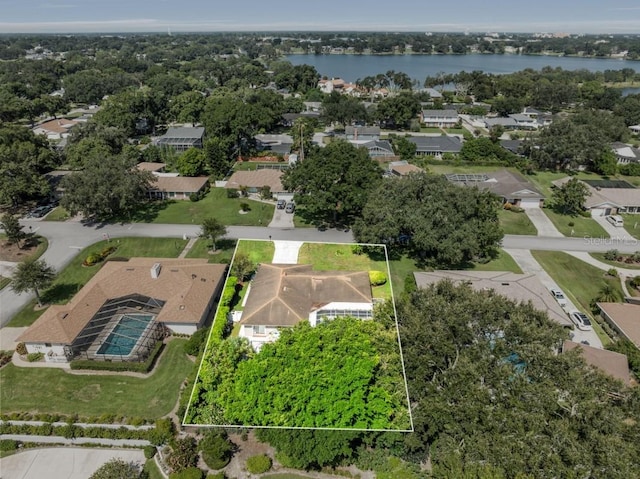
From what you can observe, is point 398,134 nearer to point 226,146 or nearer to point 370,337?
point 226,146

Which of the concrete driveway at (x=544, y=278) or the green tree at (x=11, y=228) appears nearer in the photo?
the concrete driveway at (x=544, y=278)

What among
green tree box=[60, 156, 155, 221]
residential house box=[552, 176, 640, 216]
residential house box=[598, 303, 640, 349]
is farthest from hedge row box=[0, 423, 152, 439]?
residential house box=[552, 176, 640, 216]

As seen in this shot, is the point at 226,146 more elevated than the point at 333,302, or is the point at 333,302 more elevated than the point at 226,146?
the point at 333,302

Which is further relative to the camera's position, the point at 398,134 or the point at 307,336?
the point at 398,134

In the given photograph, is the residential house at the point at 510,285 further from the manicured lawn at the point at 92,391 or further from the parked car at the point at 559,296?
the manicured lawn at the point at 92,391

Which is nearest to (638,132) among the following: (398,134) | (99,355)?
(398,134)

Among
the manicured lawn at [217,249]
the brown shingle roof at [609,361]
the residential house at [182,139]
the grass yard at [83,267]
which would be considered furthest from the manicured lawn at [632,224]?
the residential house at [182,139]

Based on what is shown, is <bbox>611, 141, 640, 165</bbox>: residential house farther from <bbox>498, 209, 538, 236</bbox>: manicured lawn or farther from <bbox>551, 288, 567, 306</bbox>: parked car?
<bbox>551, 288, 567, 306</bbox>: parked car

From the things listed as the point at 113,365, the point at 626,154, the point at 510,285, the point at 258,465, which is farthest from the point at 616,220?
the point at 113,365
